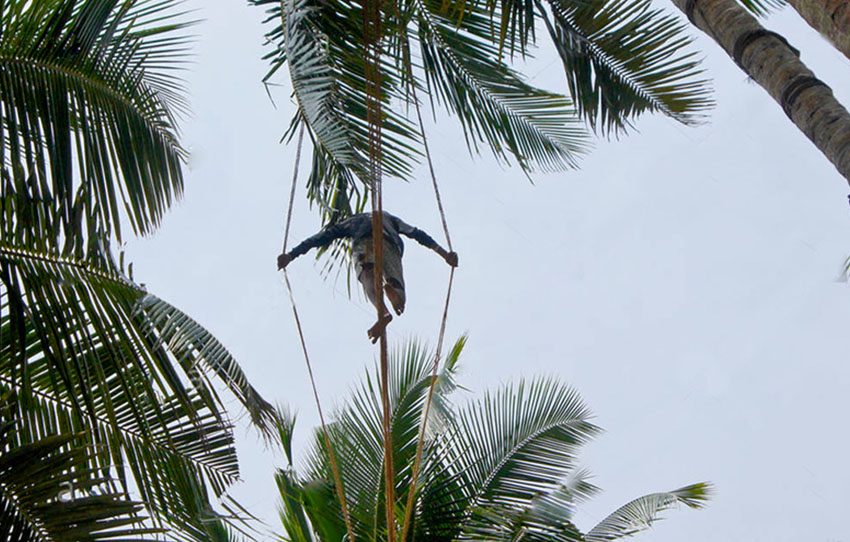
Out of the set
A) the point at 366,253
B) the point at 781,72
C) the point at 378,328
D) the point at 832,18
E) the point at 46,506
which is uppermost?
the point at 781,72

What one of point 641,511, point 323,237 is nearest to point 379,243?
point 323,237

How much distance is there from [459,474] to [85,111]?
10.4ft

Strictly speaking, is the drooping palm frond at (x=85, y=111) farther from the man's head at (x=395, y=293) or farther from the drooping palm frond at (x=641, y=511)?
the drooping palm frond at (x=641, y=511)

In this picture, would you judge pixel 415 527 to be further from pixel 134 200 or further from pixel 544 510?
pixel 134 200

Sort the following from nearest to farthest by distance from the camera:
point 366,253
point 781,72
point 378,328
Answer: point 781,72
point 378,328
point 366,253

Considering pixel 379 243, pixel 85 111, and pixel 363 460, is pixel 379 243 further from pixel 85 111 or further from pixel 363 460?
pixel 363 460

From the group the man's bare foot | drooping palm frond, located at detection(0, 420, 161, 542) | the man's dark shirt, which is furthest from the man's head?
drooping palm frond, located at detection(0, 420, 161, 542)

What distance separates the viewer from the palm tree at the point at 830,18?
7.49 feet

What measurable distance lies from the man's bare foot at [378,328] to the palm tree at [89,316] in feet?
2.98

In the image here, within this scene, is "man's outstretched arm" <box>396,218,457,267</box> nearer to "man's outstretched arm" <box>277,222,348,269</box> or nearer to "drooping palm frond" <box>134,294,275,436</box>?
"man's outstretched arm" <box>277,222,348,269</box>

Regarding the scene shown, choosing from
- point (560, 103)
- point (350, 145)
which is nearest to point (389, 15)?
point (350, 145)

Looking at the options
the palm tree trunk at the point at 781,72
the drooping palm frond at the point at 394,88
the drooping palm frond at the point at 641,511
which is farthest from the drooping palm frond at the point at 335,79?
the drooping palm frond at the point at 641,511

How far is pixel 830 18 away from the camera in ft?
7.68

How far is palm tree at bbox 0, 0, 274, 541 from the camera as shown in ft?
9.53
